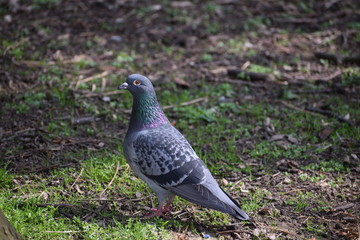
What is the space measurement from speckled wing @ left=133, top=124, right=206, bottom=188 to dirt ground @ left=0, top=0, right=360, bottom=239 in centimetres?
52

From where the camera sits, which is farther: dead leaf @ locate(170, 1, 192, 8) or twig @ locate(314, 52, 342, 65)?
dead leaf @ locate(170, 1, 192, 8)

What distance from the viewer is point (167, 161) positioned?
4.12m

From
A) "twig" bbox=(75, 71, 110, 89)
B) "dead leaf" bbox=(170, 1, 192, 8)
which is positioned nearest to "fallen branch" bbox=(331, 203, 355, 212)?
"twig" bbox=(75, 71, 110, 89)

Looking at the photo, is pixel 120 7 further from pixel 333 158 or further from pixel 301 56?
pixel 333 158

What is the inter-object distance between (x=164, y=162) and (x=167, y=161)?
1.1 inches

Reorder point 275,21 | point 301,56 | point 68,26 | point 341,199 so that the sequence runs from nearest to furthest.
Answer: point 341,199 < point 301,56 < point 68,26 < point 275,21

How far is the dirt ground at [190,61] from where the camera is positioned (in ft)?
15.6

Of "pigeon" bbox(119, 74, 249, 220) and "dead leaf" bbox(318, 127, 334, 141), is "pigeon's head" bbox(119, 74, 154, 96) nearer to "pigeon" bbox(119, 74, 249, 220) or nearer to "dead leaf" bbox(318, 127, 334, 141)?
"pigeon" bbox(119, 74, 249, 220)

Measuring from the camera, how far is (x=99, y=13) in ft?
28.9

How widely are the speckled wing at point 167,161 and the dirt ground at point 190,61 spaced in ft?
1.71

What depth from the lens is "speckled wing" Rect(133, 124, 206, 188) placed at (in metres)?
4.09

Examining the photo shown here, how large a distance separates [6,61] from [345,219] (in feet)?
17.1

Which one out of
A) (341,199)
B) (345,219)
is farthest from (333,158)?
(345,219)

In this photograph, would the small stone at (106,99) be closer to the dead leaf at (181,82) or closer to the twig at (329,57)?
the dead leaf at (181,82)
